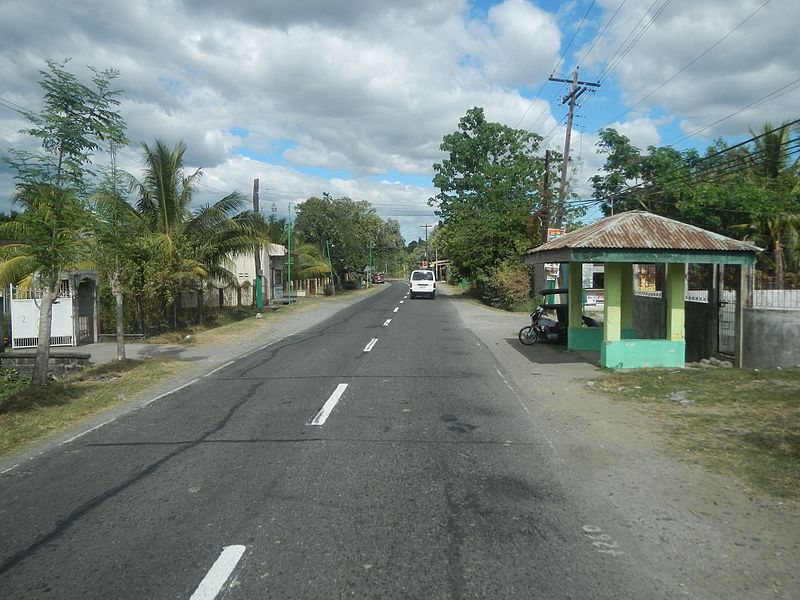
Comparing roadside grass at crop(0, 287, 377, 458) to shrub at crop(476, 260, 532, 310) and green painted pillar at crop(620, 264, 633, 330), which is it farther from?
shrub at crop(476, 260, 532, 310)

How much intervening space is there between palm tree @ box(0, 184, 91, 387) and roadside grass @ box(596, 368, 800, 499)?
31.5 feet

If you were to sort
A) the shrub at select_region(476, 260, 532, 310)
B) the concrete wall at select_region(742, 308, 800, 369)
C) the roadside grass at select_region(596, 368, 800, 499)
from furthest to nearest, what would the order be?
the shrub at select_region(476, 260, 532, 310) < the concrete wall at select_region(742, 308, 800, 369) < the roadside grass at select_region(596, 368, 800, 499)

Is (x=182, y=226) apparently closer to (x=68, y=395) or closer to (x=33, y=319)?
(x=33, y=319)

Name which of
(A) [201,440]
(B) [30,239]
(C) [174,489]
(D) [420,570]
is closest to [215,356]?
(B) [30,239]

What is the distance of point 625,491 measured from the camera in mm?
5668

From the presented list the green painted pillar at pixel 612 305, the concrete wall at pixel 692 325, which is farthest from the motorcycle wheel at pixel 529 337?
the green painted pillar at pixel 612 305

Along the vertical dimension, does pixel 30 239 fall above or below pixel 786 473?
above

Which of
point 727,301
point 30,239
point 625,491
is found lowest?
point 625,491

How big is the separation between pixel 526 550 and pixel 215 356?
42.2 feet

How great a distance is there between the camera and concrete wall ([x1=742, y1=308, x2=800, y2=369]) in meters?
11.4

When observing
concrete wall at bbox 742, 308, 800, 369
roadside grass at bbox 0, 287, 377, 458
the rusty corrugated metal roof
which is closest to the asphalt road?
roadside grass at bbox 0, 287, 377, 458

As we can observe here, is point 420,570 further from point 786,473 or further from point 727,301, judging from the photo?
point 727,301

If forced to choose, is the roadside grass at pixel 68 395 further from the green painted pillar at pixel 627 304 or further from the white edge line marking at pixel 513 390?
the green painted pillar at pixel 627 304

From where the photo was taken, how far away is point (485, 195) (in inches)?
1524
